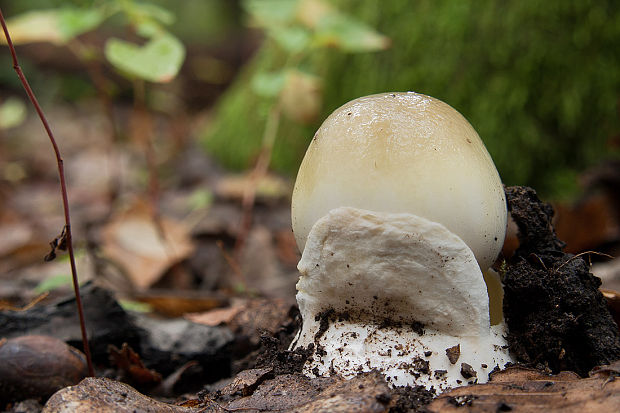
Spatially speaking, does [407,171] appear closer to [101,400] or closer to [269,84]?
[101,400]

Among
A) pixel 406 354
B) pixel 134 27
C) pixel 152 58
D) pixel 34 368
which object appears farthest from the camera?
pixel 134 27

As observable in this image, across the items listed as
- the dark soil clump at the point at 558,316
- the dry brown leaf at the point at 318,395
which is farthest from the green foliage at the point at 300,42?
the dry brown leaf at the point at 318,395

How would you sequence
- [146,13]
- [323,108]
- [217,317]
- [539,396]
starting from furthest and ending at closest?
[323,108] → [146,13] → [217,317] → [539,396]

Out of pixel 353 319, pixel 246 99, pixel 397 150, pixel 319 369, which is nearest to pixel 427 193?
pixel 397 150

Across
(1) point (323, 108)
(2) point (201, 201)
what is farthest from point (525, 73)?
(2) point (201, 201)

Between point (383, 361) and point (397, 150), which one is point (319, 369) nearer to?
point (383, 361)

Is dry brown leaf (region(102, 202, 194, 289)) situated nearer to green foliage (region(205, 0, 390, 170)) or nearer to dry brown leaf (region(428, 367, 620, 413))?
green foliage (region(205, 0, 390, 170))
